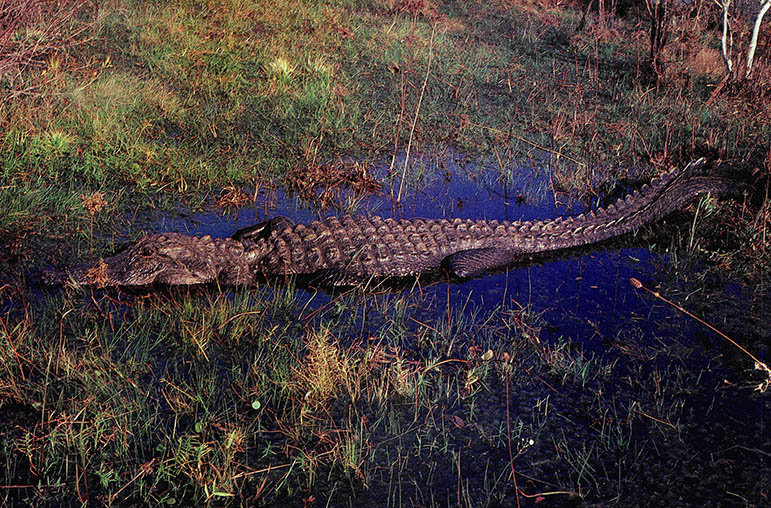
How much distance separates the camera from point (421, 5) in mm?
11344

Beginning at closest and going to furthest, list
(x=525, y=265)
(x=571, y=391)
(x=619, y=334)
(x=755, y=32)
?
(x=571, y=391) → (x=619, y=334) → (x=525, y=265) → (x=755, y=32)

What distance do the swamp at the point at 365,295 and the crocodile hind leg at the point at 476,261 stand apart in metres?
0.09

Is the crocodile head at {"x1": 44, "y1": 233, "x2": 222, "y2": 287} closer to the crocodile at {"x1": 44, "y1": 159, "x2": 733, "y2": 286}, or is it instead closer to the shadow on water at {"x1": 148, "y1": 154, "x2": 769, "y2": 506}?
the crocodile at {"x1": 44, "y1": 159, "x2": 733, "y2": 286}

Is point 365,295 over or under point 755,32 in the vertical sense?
under

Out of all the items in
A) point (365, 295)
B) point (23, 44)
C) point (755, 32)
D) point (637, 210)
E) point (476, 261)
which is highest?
point (755, 32)

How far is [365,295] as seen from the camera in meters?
4.59

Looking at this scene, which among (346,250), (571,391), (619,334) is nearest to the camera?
(571,391)

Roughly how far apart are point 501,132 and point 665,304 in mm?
3606

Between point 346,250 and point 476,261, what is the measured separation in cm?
97

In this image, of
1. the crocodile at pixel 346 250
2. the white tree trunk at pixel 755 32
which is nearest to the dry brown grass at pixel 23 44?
the crocodile at pixel 346 250

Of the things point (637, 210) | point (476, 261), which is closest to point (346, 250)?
point (476, 261)

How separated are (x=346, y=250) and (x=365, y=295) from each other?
0.44m

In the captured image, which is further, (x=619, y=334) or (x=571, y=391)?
(x=619, y=334)

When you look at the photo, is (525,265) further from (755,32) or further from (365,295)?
(755,32)
